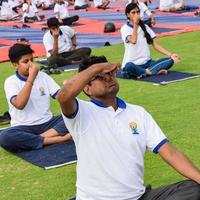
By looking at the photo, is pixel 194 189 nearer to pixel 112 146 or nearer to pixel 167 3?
pixel 112 146

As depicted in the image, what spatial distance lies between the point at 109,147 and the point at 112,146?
2cm

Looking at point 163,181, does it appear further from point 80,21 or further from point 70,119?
point 80,21

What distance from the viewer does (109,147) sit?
131 inches

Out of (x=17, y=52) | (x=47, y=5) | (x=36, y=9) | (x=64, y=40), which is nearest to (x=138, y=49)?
(x=64, y=40)

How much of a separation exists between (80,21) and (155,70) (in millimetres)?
11035

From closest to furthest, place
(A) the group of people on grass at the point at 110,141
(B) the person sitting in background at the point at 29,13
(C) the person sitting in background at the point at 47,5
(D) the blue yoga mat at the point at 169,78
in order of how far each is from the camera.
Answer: (A) the group of people on grass at the point at 110,141 < (D) the blue yoga mat at the point at 169,78 < (B) the person sitting in background at the point at 29,13 < (C) the person sitting in background at the point at 47,5

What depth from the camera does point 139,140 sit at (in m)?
3.38

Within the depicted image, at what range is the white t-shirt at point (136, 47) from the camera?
9133 mm

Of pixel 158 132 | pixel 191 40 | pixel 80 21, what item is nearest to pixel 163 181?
pixel 158 132

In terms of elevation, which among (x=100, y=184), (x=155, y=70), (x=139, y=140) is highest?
(x=139, y=140)

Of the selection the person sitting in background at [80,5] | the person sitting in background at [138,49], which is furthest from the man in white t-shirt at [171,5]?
the person sitting in background at [138,49]

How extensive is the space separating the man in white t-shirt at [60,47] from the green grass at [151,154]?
0.81 meters

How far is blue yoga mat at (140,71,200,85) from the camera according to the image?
878 cm

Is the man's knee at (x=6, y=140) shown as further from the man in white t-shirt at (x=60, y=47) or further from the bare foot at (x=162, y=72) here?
the man in white t-shirt at (x=60, y=47)
